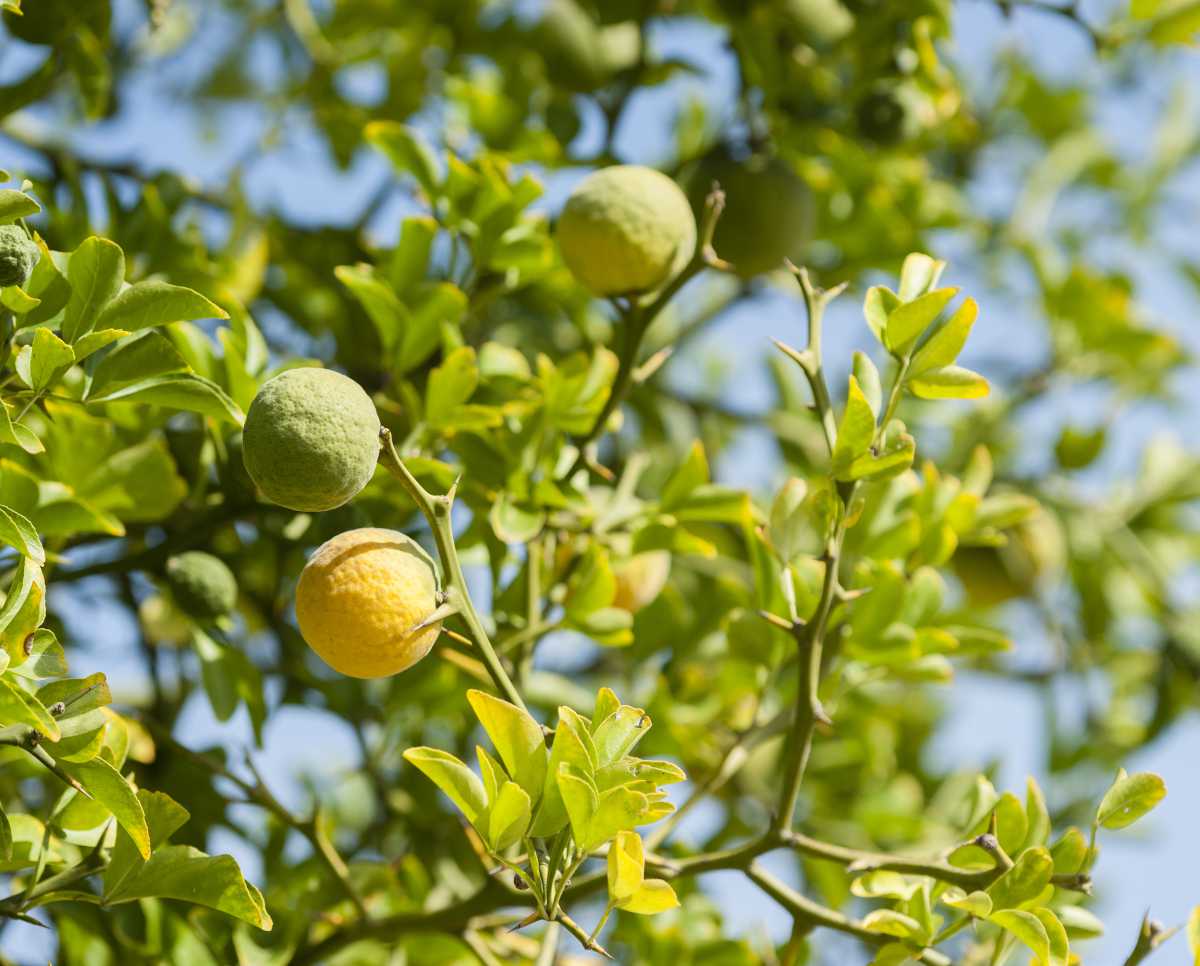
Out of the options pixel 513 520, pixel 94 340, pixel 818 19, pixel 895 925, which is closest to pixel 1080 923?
pixel 895 925

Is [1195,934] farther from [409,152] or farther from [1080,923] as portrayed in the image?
[409,152]

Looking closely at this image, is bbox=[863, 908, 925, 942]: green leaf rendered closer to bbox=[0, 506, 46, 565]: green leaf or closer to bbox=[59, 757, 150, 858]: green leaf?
bbox=[59, 757, 150, 858]: green leaf

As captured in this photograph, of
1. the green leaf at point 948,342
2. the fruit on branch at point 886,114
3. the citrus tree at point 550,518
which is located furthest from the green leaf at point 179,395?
the fruit on branch at point 886,114

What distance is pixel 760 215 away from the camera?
75.2 inches

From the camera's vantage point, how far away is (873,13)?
2.13 meters

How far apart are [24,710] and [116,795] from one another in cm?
13

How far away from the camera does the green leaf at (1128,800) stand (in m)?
1.24

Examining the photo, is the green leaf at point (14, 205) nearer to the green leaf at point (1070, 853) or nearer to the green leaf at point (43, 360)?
the green leaf at point (43, 360)

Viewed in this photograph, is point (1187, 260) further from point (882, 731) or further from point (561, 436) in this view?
point (561, 436)

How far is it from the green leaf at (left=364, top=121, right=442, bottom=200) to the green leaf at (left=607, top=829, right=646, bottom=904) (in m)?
1.01

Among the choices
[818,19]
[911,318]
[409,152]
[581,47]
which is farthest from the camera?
[581,47]

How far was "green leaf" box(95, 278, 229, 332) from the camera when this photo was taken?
125cm

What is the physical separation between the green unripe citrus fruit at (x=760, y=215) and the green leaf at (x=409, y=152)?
15.8 inches

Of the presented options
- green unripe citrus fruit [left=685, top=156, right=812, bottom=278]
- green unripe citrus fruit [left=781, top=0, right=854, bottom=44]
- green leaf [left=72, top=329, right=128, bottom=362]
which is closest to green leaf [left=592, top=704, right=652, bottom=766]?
green leaf [left=72, top=329, right=128, bottom=362]
